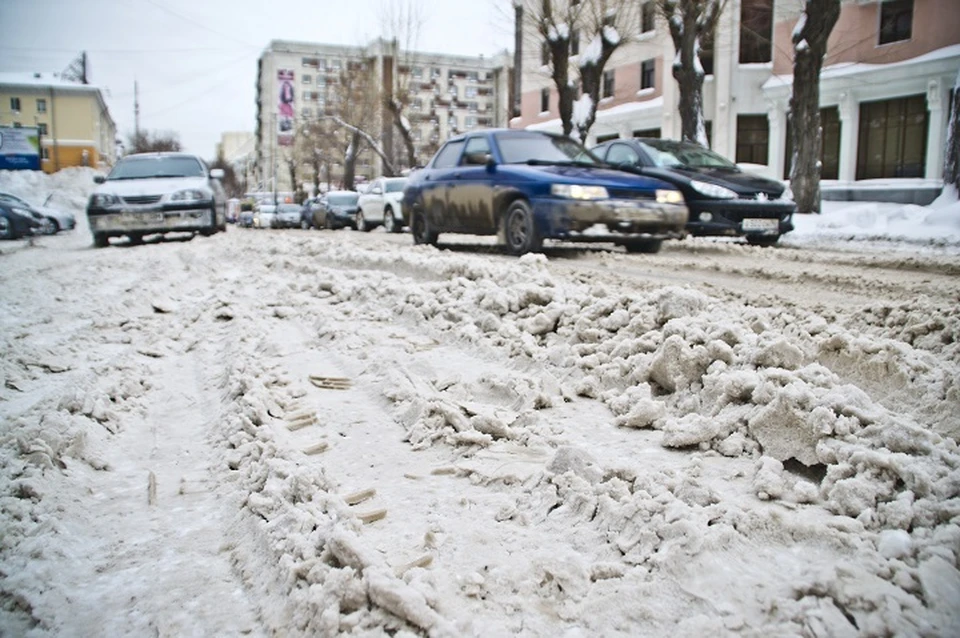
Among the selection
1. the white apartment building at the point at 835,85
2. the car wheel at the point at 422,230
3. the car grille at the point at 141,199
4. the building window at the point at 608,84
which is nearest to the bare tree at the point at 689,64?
the white apartment building at the point at 835,85

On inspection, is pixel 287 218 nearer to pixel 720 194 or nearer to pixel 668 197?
pixel 720 194

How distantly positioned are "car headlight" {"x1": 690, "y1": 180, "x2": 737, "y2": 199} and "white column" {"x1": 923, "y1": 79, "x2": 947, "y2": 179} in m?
14.0

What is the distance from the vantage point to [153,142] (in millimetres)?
68875

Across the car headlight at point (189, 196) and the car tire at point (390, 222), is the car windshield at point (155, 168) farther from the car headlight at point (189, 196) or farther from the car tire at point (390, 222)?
the car tire at point (390, 222)

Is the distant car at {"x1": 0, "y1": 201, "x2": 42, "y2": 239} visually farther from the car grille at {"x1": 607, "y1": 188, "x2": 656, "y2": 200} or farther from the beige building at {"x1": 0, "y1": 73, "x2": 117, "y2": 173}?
the car grille at {"x1": 607, "y1": 188, "x2": 656, "y2": 200}

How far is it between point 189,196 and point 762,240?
9208 millimetres

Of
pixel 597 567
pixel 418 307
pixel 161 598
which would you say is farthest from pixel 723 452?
pixel 418 307

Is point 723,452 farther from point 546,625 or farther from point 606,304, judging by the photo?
point 606,304

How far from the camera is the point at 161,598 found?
1899mm

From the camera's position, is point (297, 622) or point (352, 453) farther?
point (352, 453)

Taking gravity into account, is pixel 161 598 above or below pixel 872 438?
below

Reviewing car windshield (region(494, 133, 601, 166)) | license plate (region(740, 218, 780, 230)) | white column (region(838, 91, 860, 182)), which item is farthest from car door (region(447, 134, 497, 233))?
white column (region(838, 91, 860, 182))

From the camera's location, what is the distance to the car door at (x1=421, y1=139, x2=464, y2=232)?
9945 mm

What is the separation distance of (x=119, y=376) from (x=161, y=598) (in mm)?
2309
